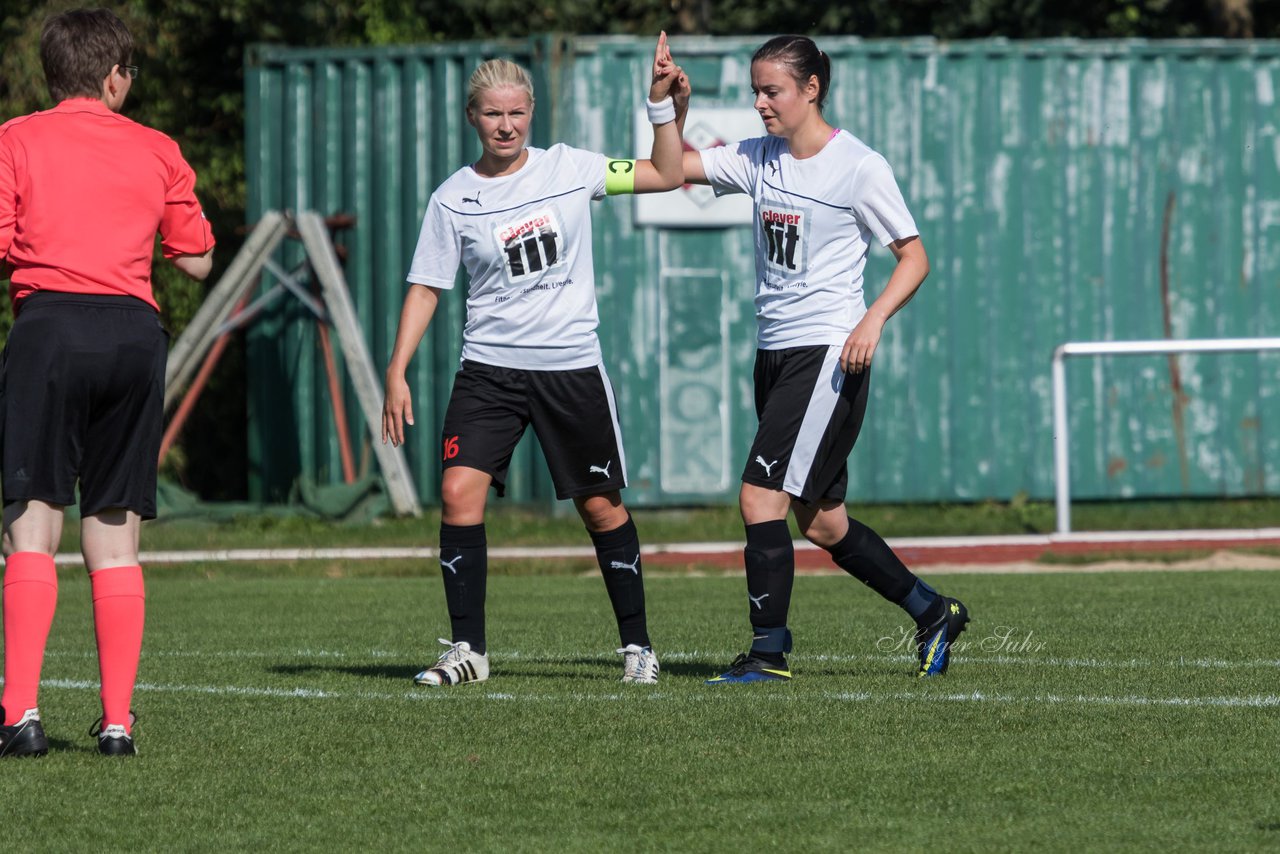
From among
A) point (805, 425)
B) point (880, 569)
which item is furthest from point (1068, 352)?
point (805, 425)

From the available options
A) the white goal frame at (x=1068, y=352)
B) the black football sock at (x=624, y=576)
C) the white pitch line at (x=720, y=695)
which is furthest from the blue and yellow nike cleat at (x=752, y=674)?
the white goal frame at (x=1068, y=352)

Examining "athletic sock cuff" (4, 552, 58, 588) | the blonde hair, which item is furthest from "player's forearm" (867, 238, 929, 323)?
"athletic sock cuff" (4, 552, 58, 588)

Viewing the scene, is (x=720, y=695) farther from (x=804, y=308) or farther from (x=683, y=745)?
(x=804, y=308)

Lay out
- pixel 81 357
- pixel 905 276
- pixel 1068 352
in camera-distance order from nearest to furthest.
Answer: pixel 81 357 < pixel 905 276 < pixel 1068 352

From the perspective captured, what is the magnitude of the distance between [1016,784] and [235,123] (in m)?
16.6

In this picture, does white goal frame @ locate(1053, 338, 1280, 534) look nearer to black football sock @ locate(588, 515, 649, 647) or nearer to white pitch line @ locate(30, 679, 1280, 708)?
black football sock @ locate(588, 515, 649, 647)

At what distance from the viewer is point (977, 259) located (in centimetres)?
1550

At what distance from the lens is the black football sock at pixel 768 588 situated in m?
6.26

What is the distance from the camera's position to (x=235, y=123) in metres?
19.7

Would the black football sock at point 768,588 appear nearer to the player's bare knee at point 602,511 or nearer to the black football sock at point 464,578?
the player's bare knee at point 602,511

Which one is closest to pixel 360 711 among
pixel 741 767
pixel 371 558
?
pixel 741 767

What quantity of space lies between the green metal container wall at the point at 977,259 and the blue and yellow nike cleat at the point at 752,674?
901 centimetres

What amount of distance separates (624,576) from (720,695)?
0.79m

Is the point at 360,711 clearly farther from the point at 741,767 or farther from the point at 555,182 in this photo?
the point at 555,182
